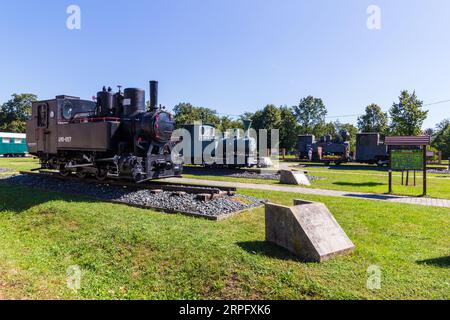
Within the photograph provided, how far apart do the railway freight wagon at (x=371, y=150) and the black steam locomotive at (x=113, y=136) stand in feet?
76.4

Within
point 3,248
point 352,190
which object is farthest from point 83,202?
point 352,190

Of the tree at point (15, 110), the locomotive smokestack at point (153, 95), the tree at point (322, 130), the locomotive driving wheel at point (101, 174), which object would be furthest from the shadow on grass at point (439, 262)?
the tree at point (15, 110)

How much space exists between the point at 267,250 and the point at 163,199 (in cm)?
452

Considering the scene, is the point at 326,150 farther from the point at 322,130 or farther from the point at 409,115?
the point at 322,130

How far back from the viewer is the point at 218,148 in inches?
864

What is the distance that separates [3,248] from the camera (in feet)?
22.1

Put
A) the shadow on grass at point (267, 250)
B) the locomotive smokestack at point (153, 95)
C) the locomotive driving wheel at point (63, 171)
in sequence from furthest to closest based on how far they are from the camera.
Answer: the locomotive driving wheel at point (63, 171) → the locomotive smokestack at point (153, 95) → the shadow on grass at point (267, 250)

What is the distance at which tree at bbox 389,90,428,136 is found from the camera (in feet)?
107

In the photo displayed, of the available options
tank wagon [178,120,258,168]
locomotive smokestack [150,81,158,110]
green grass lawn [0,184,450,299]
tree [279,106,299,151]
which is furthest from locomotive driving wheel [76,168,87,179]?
tree [279,106,299,151]

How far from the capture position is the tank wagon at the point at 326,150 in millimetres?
35000

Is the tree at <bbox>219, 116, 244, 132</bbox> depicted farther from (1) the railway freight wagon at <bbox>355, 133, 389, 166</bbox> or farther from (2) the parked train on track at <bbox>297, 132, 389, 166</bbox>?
(1) the railway freight wagon at <bbox>355, 133, 389, 166</bbox>

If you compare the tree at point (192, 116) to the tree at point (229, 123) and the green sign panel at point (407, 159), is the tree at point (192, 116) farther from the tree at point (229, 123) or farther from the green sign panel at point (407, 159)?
the green sign panel at point (407, 159)
